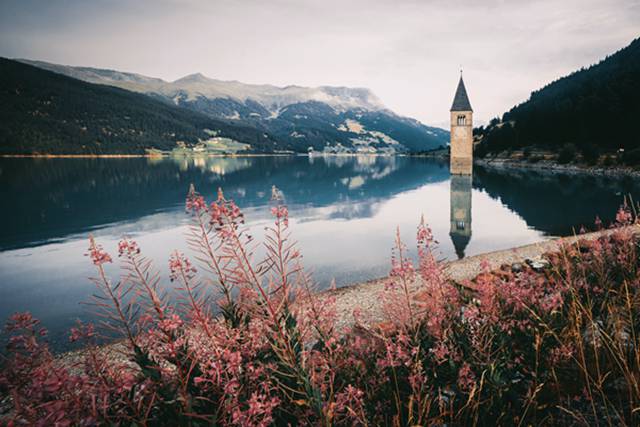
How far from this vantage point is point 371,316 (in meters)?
9.69

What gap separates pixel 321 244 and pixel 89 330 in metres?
18.7

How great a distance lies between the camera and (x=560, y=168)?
7344 centimetres

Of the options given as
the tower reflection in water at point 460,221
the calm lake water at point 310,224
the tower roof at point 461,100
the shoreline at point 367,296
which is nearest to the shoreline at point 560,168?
the calm lake water at point 310,224

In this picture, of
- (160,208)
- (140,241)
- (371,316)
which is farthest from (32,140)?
(371,316)

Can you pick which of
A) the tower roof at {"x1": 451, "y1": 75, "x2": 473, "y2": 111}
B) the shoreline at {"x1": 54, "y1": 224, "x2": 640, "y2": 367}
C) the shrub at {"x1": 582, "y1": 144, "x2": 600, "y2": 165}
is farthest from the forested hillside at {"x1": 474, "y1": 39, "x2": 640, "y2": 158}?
the shoreline at {"x1": 54, "y1": 224, "x2": 640, "y2": 367}

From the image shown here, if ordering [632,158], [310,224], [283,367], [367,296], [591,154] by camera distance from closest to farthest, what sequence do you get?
[283,367]
[367,296]
[310,224]
[632,158]
[591,154]

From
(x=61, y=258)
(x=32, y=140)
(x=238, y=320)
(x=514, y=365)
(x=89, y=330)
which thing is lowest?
(x=61, y=258)

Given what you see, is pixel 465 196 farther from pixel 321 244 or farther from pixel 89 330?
pixel 89 330

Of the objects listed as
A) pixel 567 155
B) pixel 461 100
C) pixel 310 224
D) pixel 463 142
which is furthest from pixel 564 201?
pixel 461 100

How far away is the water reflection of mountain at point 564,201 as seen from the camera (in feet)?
86.3

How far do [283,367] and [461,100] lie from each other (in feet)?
307

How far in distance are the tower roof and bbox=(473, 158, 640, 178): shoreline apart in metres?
22.9

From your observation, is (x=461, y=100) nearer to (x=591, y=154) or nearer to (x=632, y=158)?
(x=591, y=154)

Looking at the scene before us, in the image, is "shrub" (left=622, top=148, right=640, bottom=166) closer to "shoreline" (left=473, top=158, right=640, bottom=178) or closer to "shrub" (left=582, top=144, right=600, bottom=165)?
"shoreline" (left=473, top=158, right=640, bottom=178)
